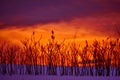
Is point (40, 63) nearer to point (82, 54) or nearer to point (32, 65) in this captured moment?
point (32, 65)

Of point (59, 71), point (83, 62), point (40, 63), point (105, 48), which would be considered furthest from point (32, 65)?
point (105, 48)

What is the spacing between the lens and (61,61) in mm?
19703

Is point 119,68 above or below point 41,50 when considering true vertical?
below

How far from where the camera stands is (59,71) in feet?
64.1

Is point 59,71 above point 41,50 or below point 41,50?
below

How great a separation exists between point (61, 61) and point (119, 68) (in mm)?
3980

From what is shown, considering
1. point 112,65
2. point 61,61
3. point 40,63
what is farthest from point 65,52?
point 112,65

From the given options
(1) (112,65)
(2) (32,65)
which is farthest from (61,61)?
(1) (112,65)

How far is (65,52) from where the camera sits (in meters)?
19.5

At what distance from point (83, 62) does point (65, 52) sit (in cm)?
141

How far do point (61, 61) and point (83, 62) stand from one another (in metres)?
1.55

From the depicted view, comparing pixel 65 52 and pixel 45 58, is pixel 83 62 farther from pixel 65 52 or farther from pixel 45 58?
pixel 45 58

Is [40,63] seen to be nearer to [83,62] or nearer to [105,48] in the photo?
[83,62]

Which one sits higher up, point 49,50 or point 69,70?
point 49,50
